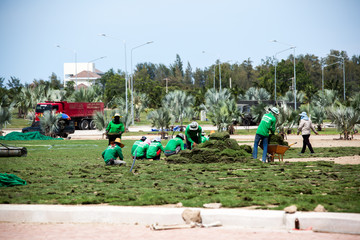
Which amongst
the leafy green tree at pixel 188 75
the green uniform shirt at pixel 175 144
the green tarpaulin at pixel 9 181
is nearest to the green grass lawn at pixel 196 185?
the green tarpaulin at pixel 9 181

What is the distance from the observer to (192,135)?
61.5 feet

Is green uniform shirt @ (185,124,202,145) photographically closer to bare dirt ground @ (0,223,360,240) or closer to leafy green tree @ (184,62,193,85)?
bare dirt ground @ (0,223,360,240)

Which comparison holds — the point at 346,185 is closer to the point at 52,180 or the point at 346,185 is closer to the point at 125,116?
the point at 52,180

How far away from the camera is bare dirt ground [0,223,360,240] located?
6.80m

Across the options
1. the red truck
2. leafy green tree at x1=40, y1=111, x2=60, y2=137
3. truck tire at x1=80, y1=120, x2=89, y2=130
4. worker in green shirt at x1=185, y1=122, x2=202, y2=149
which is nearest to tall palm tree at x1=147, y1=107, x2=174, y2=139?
leafy green tree at x1=40, y1=111, x2=60, y2=137

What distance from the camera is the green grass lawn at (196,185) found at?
873cm

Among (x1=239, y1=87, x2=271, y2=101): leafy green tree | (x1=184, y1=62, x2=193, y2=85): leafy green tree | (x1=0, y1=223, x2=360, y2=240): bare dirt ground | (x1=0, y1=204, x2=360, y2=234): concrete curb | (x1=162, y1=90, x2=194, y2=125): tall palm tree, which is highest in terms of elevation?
(x1=184, y1=62, x2=193, y2=85): leafy green tree

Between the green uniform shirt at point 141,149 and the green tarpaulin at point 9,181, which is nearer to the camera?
the green tarpaulin at point 9,181

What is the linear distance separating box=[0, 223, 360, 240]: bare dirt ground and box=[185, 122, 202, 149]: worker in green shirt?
10.8 m

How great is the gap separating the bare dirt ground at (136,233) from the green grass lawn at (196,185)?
39.0 inches

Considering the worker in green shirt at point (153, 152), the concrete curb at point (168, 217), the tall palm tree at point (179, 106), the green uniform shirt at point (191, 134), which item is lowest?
the concrete curb at point (168, 217)

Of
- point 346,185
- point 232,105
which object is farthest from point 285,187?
point 232,105

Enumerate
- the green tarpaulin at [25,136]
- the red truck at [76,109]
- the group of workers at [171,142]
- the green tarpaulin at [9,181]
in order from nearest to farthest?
the green tarpaulin at [9,181]
the group of workers at [171,142]
the green tarpaulin at [25,136]
the red truck at [76,109]

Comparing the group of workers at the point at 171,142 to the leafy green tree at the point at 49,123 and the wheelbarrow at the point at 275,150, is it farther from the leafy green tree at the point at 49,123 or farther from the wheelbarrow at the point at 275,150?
the leafy green tree at the point at 49,123
